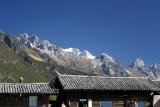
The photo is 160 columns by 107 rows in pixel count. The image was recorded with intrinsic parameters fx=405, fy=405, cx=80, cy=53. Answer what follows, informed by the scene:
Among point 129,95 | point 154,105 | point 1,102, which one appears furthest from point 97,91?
point 1,102

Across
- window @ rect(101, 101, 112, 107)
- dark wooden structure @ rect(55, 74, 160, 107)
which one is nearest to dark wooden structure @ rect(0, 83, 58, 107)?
dark wooden structure @ rect(55, 74, 160, 107)

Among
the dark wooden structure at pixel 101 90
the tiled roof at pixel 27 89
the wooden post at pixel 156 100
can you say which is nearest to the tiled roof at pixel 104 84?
the dark wooden structure at pixel 101 90

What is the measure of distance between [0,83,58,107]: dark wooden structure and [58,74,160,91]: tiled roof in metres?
2.88

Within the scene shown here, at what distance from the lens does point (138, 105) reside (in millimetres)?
64312

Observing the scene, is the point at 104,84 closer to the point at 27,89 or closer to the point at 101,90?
the point at 101,90

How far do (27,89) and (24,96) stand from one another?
1.13 m

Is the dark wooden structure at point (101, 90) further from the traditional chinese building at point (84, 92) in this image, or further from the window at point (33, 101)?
the window at point (33, 101)

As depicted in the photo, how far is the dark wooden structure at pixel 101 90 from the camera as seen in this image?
61.0 meters

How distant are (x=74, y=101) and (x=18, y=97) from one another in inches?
330

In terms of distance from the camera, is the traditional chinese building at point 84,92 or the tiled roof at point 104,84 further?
the tiled roof at point 104,84

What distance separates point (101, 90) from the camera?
6128 cm

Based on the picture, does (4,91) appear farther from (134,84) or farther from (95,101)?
(134,84)

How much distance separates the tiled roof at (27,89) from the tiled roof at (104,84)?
2329mm

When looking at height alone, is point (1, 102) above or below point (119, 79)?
below
